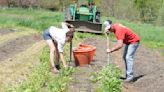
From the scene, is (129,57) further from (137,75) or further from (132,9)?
(132,9)

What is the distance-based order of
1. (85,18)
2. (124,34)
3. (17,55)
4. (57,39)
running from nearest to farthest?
(124,34) → (57,39) → (17,55) → (85,18)

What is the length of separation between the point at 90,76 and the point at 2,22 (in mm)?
14670

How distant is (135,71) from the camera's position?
11.6 m

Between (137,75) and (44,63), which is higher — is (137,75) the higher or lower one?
the lower one

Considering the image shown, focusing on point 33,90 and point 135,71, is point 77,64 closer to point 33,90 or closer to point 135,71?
point 135,71

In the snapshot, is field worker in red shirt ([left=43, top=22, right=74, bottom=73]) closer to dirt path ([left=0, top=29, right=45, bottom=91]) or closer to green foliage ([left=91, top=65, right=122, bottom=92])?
dirt path ([left=0, top=29, right=45, bottom=91])

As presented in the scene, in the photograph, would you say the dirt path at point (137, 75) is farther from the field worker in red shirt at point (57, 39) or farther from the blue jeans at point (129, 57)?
the field worker in red shirt at point (57, 39)

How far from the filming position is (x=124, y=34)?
31.8 ft

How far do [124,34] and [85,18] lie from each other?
1175 cm

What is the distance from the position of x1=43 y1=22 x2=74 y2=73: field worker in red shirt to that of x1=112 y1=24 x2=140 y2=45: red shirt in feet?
3.72

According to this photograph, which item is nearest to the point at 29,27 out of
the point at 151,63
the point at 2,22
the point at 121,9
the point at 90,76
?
the point at 2,22

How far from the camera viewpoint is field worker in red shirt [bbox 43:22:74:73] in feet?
33.2

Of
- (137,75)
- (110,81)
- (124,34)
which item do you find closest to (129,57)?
(124,34)

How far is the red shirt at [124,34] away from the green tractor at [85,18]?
Answer: 10.2 m
